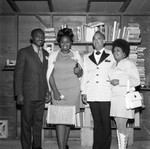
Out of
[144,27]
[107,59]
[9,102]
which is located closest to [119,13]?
[144,27]

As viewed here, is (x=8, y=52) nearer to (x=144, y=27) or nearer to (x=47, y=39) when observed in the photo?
(x=47, y=39)

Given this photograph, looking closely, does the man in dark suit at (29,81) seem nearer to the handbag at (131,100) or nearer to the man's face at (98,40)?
the man's face at (98,40)

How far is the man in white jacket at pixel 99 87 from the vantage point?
326cm

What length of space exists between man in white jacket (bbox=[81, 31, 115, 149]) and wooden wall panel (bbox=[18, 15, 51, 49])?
1.48m

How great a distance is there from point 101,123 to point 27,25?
2135mm

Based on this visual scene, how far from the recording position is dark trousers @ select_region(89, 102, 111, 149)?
329 centimetres

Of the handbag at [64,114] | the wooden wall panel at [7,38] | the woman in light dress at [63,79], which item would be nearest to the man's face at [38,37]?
the woman in light dress at [63,79]

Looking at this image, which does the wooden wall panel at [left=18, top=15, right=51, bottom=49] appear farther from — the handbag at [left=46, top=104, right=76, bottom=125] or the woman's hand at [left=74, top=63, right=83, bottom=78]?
the handbag at [left=46, top=104, right=76, bottom=125]

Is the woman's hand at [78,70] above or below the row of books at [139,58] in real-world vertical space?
below

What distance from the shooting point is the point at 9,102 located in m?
4.61

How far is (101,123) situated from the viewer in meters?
3.38

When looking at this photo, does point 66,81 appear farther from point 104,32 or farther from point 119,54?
point 104,32

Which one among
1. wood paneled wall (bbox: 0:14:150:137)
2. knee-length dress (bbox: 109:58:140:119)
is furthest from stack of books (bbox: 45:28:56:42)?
knee-length dress (bbox: 109:58:140:119)

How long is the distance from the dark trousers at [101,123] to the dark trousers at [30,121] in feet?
2.16
